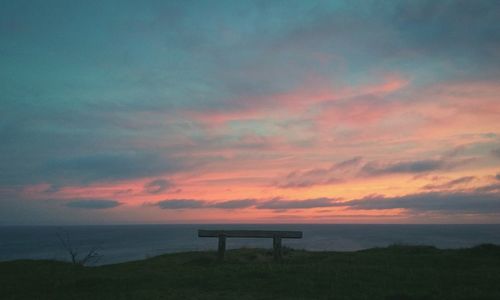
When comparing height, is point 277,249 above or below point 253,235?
below

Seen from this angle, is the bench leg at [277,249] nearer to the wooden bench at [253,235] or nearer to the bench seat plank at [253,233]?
the wooden bench at [253,235]

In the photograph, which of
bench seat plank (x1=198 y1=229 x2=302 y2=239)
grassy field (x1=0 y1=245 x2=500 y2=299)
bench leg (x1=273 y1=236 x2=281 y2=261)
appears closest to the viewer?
grassy field (x1=0 y1=245 x2=500 y2=299)

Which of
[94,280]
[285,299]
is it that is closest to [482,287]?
[285,299]

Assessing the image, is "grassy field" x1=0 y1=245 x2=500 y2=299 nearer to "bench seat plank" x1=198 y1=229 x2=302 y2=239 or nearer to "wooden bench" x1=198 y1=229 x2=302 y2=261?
"wooden bench" x1=198 y1=229 x2=302 y2=261

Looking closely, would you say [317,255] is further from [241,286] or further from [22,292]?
[22,292]

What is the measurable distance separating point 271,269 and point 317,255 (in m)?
5.14

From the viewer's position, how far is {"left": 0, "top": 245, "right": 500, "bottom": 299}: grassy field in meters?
12.1

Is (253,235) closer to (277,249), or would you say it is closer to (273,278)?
(277,249)

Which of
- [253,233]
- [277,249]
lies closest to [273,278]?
[277,249]

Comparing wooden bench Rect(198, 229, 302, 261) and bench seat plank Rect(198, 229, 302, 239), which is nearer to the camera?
wooden bench Rect(198, 229, 302, 261)

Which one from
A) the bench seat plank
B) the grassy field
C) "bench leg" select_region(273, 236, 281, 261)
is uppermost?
the bench seat plank

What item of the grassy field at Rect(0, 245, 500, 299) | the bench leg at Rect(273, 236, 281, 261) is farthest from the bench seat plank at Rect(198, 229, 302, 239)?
the grassy field at Rect(0, 245, 500, 299)

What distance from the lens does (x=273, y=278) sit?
47.6 feet

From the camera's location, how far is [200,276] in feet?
50.4
